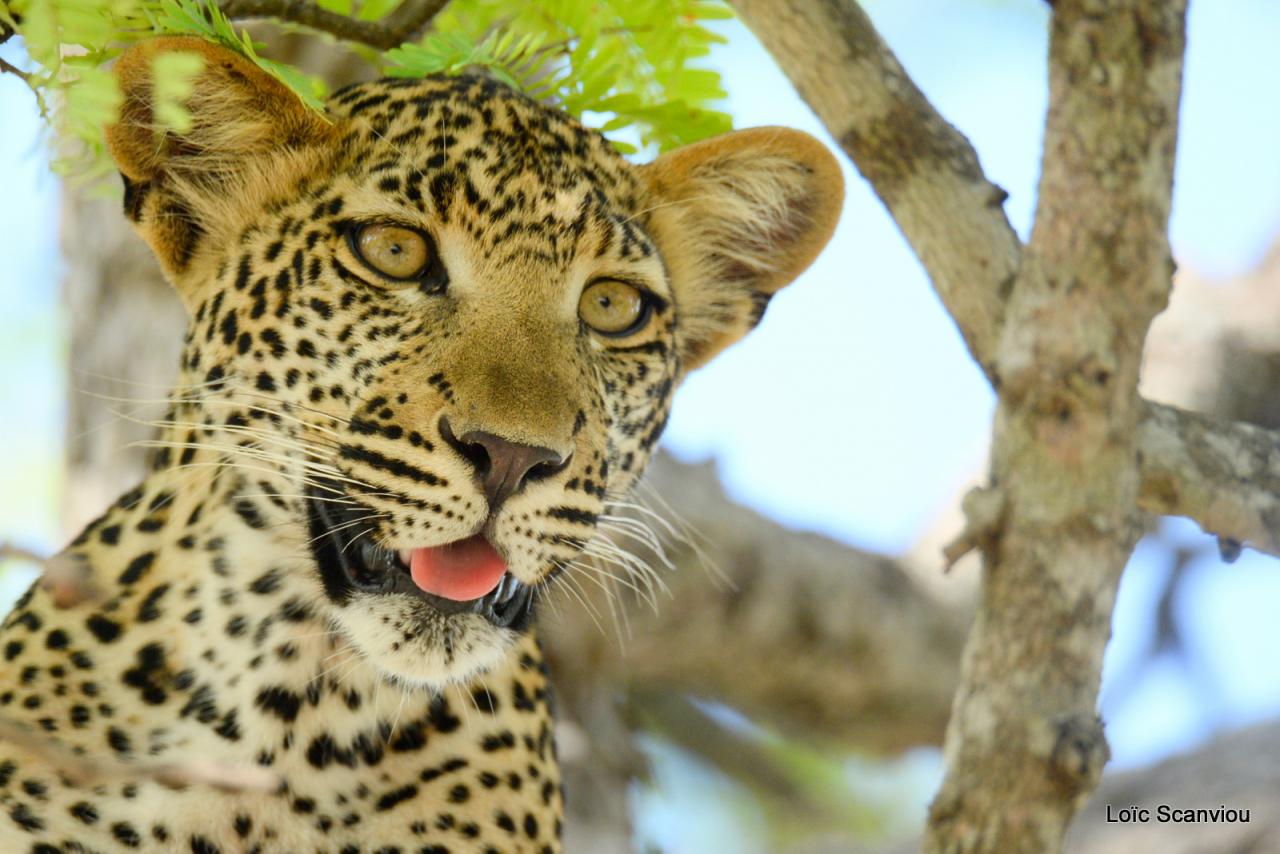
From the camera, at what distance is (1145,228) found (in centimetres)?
448

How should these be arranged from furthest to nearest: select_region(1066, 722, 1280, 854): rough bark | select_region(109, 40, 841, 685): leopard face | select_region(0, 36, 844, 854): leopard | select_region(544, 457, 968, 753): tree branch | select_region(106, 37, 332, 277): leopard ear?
select_region(544, 457, 968, 753): tree branch → select_region(1066, 722, 1280, 854): rough bark → select_region(106, 37, 332, 277): leopard ear → select_region(0, 36, 844, 854): leopard → select_region(109, 40, 841, 685): leopard face

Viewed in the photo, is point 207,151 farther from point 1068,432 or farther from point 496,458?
point 1068,432

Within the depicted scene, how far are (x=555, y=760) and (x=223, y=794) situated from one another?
43.4 inches

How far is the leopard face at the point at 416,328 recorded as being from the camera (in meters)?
4.31

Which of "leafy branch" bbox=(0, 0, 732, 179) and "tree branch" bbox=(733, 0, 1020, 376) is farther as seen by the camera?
"tree branch" bbox=(733, 0, 1020, 376)

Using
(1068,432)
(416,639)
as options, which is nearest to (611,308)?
(416,639)

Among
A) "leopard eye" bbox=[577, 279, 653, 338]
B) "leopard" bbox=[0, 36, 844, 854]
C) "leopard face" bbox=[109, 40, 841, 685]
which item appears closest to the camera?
"leopard face" bbox=[109, 40, 841, 685]

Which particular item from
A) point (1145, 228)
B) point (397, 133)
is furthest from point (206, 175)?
point (1145, 228)

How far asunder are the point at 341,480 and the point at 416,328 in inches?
18.8

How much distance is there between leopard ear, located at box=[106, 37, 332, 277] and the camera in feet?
15.3

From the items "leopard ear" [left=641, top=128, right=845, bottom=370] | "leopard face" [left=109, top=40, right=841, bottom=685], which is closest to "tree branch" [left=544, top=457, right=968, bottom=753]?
"leopard ear" [left=641, top=128, right=845, bottom=370]

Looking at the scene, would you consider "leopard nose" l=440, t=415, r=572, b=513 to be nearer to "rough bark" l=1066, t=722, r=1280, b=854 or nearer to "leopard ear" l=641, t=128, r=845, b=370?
"leopard ear" l=641, t=128, r=845, b=370

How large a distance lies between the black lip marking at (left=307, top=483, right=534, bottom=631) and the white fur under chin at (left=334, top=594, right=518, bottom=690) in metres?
0.03

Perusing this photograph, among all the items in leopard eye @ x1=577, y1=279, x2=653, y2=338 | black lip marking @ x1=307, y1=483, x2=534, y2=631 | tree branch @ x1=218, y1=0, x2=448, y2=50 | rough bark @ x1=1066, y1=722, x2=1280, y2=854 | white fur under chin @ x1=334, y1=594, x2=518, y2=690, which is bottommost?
rough bark @ x1=1066, y1=722, x2=1280, y2=854
